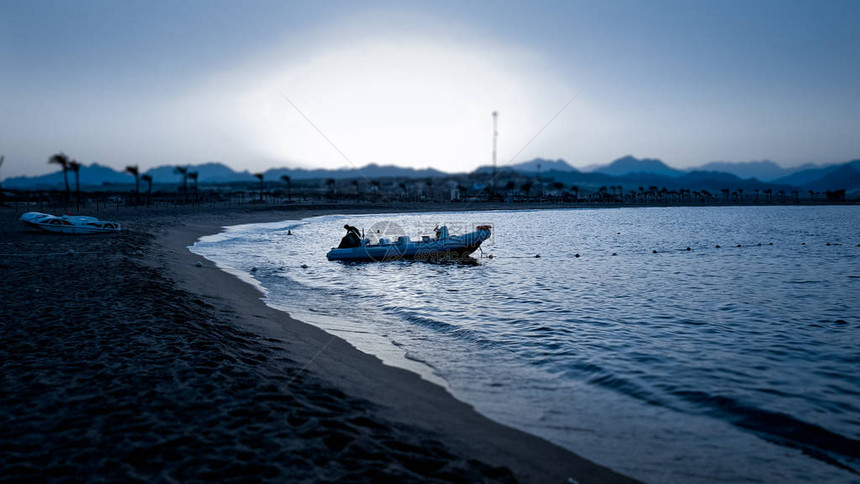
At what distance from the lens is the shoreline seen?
5012mm

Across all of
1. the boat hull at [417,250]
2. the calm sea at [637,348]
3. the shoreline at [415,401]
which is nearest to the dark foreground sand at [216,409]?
the shoreline at [415,401]

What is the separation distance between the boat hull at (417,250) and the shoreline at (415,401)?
11.4m

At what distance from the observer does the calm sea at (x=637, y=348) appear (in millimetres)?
5828

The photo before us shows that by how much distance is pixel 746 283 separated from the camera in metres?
18.4

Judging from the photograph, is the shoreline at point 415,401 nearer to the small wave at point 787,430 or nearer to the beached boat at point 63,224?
the small wave at point 787,430

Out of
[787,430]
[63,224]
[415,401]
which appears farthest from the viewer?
[63,224]

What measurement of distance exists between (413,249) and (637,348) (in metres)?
16.5

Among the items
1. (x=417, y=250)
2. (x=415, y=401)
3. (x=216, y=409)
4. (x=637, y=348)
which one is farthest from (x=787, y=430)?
(x=417, y=250)

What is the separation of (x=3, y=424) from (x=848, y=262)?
109ft

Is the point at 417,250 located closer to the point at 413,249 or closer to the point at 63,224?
the point at 413,249

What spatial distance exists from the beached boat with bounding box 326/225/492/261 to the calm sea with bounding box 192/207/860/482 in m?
1.51

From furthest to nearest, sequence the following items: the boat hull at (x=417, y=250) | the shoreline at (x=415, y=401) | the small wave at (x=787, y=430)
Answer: the boat hull at (x=417, y=250), the small wave at (x=787, y=430), the shoreline at (x=415, y=401)

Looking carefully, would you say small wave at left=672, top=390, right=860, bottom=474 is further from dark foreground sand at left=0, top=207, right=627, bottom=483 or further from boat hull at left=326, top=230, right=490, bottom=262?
boat hull at left=326, top=230, right=490, bottom=262

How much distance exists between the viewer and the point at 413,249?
25.3 metres
